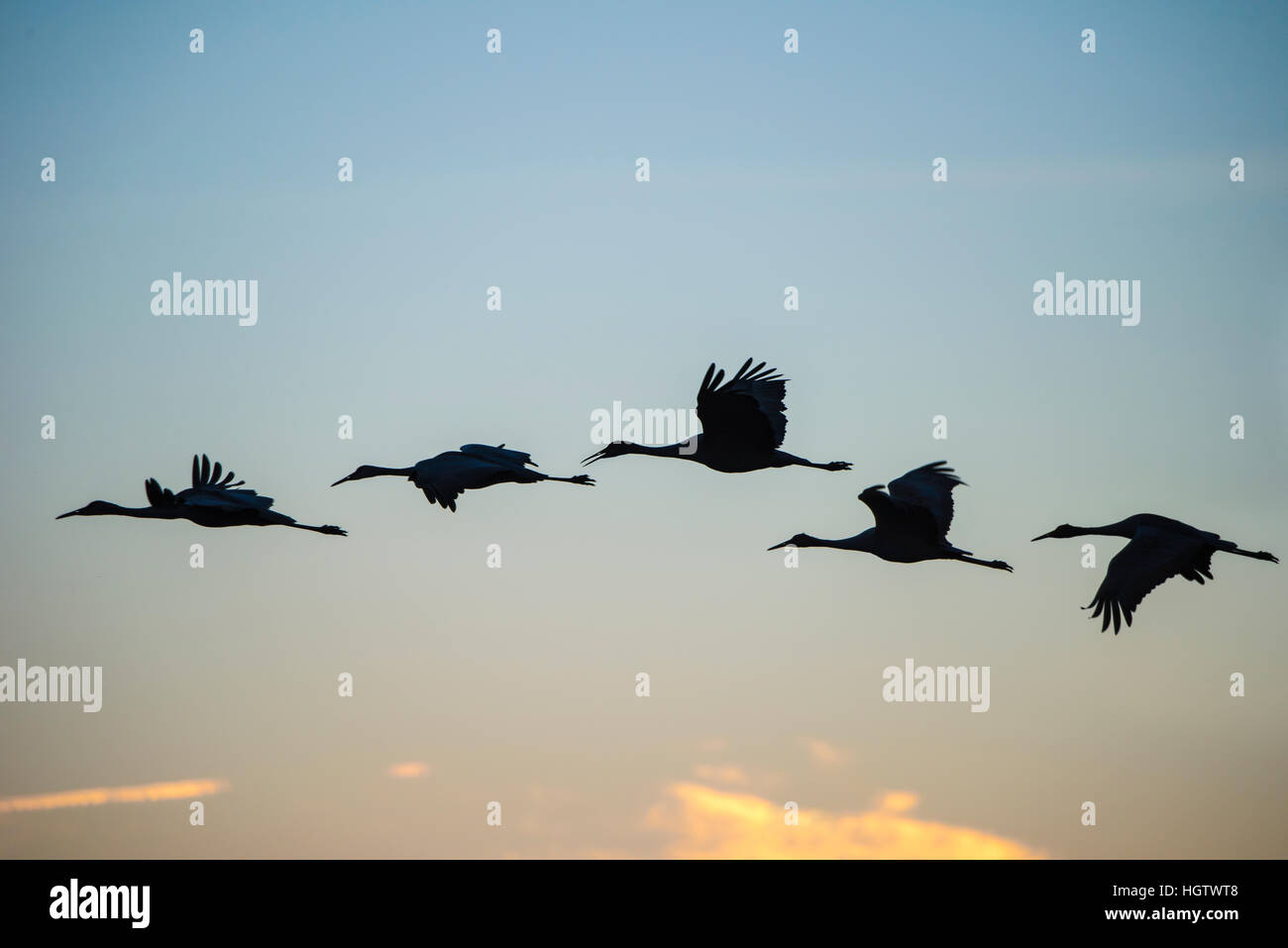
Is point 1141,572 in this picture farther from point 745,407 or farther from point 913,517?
point 745,407

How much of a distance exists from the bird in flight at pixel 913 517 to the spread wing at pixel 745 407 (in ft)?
8.23

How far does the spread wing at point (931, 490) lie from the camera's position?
37.2 metres

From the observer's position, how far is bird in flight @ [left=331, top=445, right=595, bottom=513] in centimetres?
3712

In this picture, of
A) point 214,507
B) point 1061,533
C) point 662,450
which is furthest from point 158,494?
point 1061,533

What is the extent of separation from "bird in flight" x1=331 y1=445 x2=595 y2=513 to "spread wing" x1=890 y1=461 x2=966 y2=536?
8098 millimetres

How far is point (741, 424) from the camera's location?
36844 mm

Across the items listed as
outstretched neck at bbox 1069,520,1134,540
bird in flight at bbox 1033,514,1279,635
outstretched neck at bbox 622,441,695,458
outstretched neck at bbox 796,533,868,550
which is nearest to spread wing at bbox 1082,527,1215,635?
bird in flight at bbox 1033,514,1279,635

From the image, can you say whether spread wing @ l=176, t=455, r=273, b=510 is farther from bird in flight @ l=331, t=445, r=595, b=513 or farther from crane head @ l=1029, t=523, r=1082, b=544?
crane head @ l=1029, t=523, r=1082, b=544

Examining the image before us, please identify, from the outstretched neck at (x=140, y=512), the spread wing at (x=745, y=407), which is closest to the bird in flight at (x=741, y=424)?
the spread wing at (x=745, y=407)
